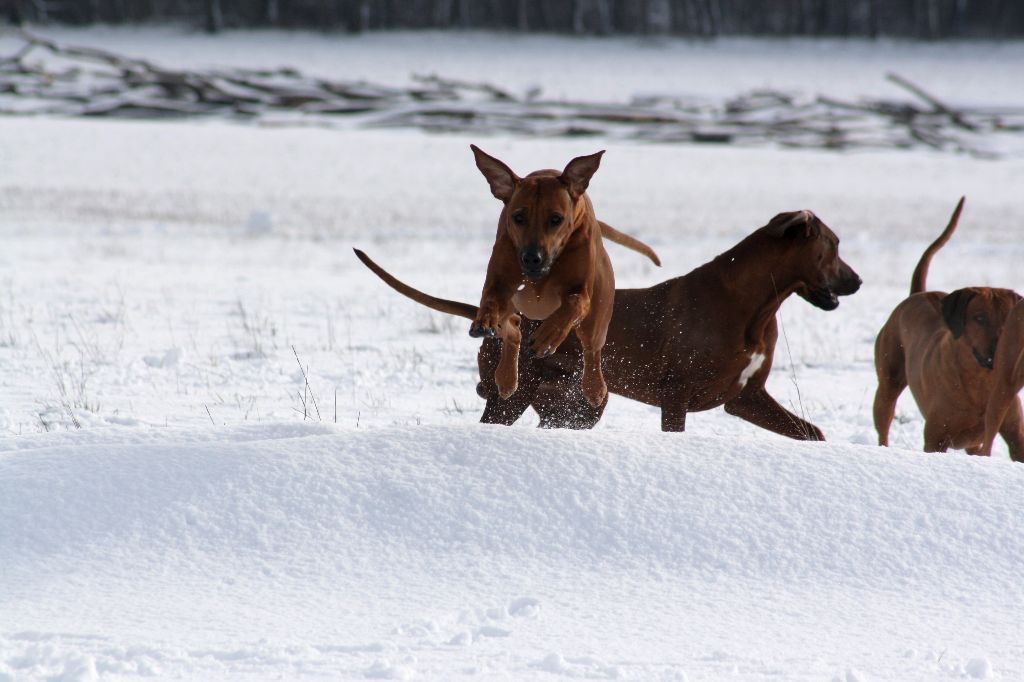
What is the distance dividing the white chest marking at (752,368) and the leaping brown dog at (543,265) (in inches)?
43.2

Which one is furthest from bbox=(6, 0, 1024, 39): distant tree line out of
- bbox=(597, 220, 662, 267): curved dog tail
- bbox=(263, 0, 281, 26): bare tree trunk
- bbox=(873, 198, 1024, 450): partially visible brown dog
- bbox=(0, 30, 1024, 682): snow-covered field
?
bbox=(597, 220, 662, 267): curved dog tail

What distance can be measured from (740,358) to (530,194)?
1551mm

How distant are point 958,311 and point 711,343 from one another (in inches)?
45.2

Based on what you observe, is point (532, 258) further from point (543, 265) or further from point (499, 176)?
point (499, 176)

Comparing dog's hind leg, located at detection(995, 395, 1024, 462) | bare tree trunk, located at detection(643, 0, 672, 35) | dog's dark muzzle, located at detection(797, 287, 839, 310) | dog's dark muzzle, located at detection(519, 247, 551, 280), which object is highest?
bare tree trunk, located at detection(643, 0, 672, 35)

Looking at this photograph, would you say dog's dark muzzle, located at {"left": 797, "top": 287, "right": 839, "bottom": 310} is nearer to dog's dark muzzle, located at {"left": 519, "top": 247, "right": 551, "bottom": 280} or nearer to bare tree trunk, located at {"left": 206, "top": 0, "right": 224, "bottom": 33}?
dog's dark muzzle, located at {"left": 519, "top": 247, "right": 551, "bottom": 280}

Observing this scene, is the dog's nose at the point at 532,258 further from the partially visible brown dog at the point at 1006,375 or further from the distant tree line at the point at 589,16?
the distant tree line at the point at 589,16

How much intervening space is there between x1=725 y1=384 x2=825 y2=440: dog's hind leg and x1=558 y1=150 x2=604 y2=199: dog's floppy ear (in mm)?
1575

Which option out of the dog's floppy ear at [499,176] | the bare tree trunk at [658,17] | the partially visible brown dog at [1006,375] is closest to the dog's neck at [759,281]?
the partially visible brown dog at [1006,375]

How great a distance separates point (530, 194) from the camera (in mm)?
3848

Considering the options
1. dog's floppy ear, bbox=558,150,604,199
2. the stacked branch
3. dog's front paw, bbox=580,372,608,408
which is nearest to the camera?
dog's floppy ear, bbox=558,150,604,199

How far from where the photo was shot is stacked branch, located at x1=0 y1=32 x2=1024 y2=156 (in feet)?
95.9

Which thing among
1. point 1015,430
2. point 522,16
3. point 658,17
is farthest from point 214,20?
point 1015,430

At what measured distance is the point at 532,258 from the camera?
147 inches
